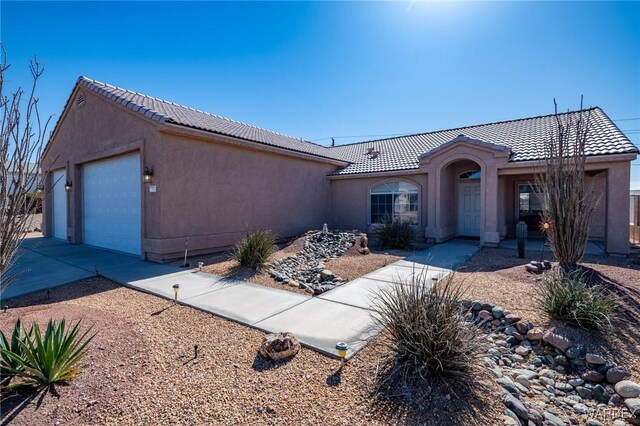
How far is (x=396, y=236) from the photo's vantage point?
12422mm

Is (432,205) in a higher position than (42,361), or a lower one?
higher

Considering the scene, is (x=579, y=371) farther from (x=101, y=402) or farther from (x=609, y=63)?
(x=609, y=63)

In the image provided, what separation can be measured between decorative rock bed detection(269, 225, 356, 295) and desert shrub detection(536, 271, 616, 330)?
4.19 meters

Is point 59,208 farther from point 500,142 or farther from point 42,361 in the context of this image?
point 500,142

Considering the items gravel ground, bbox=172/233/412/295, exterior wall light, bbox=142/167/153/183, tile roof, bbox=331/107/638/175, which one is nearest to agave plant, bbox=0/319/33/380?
gravel ground, bbox=172/233/412/295

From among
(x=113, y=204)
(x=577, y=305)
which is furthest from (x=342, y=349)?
(x=113, y=204)

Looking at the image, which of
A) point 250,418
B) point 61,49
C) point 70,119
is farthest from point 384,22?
point 70,119

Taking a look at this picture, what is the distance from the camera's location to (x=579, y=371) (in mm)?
4027

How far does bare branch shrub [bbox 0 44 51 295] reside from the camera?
11.1 feet

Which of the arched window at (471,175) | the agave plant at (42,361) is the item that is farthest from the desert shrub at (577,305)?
the arched window at (471,175)

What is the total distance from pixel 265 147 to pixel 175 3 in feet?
18.3

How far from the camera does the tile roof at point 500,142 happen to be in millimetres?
10982

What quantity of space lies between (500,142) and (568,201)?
7805mm

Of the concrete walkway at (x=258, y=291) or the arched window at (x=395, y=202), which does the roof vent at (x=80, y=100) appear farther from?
the arched window at (x=395, y=202)
